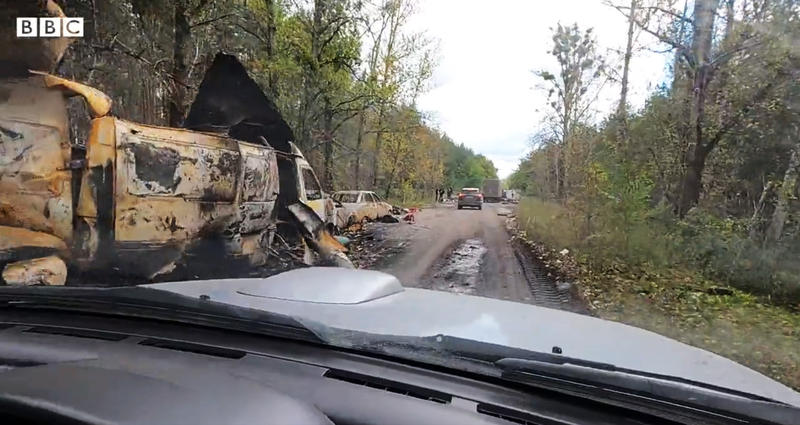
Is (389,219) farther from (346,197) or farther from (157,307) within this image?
(157,307)

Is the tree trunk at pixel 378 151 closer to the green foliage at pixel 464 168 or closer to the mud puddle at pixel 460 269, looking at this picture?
the green foliage at pixel 464 168

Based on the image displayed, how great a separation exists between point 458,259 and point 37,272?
273 cm

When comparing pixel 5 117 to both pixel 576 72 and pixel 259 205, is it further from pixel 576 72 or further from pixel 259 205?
pixel 576 72

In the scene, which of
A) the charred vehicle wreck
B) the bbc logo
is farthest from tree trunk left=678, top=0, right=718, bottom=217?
the bbc logo

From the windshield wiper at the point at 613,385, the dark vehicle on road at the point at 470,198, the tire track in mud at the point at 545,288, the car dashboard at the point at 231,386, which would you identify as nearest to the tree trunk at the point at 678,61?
the tire track in mud at the point at 545,288

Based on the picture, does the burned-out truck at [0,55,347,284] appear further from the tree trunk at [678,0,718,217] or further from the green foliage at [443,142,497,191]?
the tree trunk at [678,0,718,217]

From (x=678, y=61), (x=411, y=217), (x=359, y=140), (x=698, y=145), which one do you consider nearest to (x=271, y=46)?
(x=359, y=140)

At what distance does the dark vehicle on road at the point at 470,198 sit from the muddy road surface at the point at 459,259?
1.96ft

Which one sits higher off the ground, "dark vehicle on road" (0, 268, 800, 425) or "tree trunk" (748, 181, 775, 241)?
"tree trunk" (748, 181, 775, 241)

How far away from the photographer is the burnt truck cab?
111 inches

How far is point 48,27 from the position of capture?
2.97m

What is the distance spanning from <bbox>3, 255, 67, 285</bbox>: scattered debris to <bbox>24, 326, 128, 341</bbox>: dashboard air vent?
2146 mm

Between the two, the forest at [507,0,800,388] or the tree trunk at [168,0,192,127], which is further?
the tree trunk at [168,0,192,127]

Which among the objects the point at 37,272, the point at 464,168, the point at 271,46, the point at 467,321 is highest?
the point at 271,46
